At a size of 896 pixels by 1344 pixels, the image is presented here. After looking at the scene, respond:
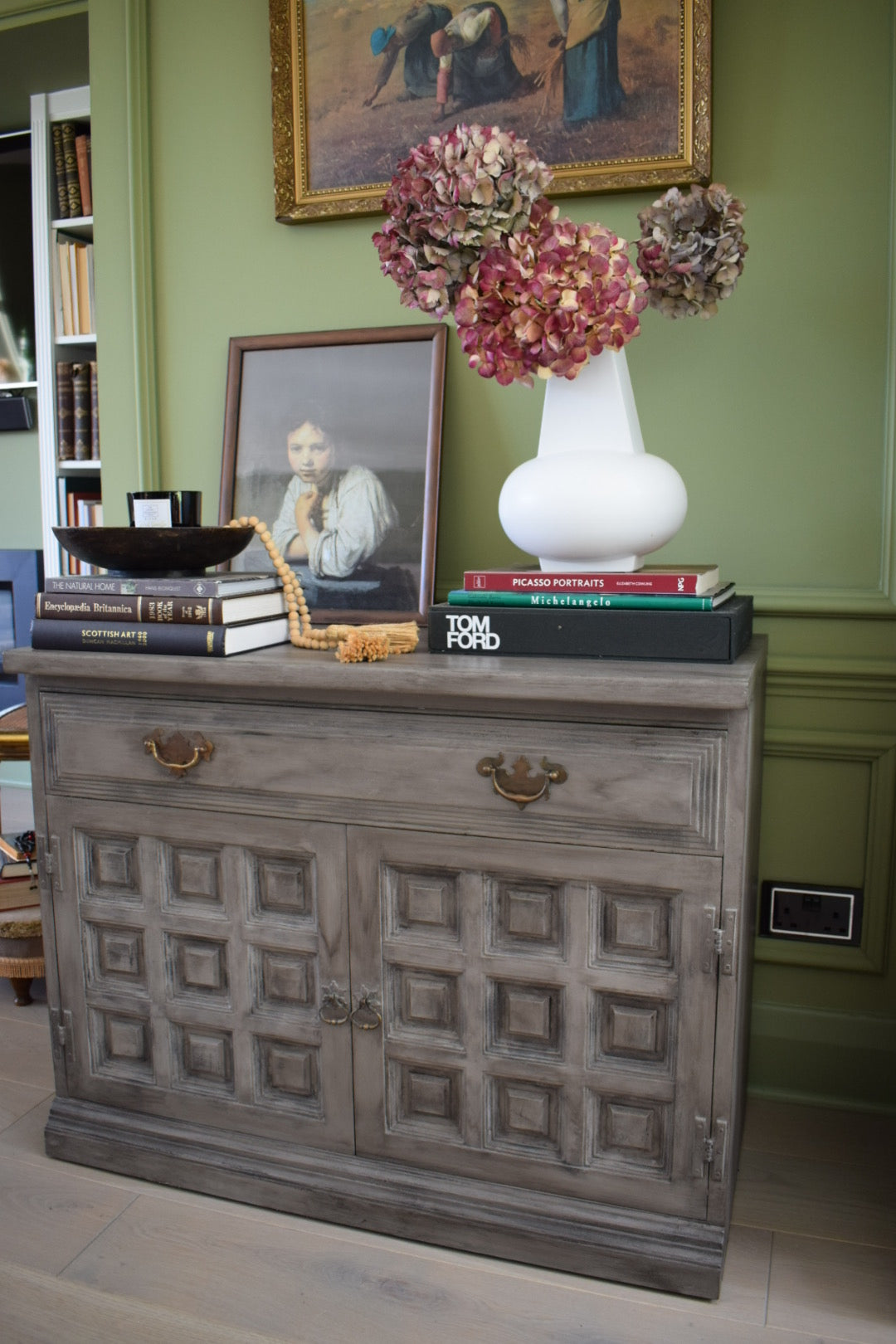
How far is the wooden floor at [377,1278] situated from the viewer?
1287 millimetres

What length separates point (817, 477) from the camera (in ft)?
5.43

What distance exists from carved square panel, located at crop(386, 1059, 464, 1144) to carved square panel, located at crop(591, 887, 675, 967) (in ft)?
1.00

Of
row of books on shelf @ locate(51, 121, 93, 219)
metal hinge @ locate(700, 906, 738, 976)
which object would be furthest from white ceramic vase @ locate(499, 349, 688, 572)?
row of books on shelf @ locate(51, 121, 93, 219)

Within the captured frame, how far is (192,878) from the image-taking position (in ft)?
4.97

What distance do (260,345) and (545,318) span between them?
792 mm

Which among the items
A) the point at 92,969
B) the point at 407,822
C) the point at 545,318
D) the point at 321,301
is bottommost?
the point at 92,969

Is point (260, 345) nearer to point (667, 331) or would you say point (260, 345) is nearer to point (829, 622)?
point (667, 331)

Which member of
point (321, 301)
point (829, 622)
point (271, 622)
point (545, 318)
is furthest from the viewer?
point (321, 301)

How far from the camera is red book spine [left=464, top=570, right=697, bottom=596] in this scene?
1.30 m

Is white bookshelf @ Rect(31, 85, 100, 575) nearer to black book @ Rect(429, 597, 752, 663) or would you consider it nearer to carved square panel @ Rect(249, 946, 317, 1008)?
carved square panel @ Rect(249, 946, 317, 1008)

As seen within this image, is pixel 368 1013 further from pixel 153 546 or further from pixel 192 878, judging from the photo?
pixel 153 546

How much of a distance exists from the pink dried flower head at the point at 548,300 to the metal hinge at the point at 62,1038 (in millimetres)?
1215

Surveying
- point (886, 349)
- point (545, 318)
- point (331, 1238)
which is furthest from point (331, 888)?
point (886, 349)

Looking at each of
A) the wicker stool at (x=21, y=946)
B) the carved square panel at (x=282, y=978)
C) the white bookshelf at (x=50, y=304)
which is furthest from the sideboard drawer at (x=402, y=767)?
the white bookshelf at (x=50, y=304)
